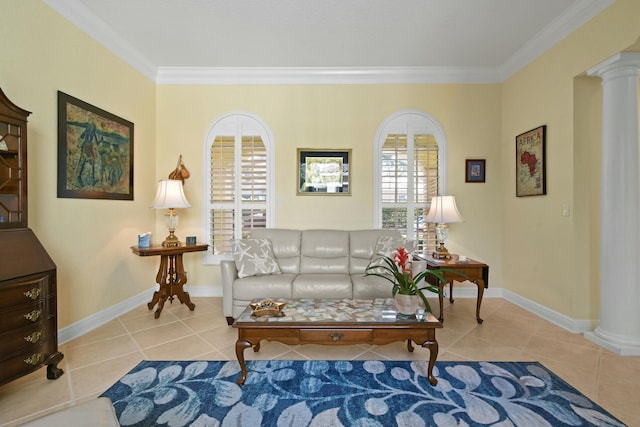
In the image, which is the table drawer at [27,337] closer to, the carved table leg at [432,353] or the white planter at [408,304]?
the white planter at [408,304]

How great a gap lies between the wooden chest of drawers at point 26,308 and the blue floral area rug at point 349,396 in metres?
0.55

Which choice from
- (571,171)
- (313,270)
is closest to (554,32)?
(571,171)

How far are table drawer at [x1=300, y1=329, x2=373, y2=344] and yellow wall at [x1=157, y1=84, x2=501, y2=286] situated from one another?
2286mm

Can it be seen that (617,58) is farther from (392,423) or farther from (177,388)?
(177,388)

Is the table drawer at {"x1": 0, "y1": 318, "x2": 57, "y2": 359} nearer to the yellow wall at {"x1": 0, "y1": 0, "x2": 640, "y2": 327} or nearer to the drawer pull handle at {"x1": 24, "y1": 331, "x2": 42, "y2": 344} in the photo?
the drawer pull handle at {"x1": 24, "y1": 331, "x2": 42, "y2": 344}

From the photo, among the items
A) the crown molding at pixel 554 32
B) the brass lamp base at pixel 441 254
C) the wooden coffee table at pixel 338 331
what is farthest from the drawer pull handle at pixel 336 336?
the crown molding at pixel 554 32

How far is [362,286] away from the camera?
10.0ft

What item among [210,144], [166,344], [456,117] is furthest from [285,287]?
[456,117]

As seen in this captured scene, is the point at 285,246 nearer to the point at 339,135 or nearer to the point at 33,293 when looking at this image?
the point at 339,135

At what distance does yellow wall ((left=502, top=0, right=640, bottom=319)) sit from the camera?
115 inches

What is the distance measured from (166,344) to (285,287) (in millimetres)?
1209

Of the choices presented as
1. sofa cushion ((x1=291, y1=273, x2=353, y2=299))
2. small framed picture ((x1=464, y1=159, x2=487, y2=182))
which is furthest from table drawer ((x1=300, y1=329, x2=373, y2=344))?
small framed picture ((x1=464, y1=159, x2=487, y2=182))

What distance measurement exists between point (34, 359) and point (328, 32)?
3832mm

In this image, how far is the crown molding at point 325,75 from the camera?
405cm
